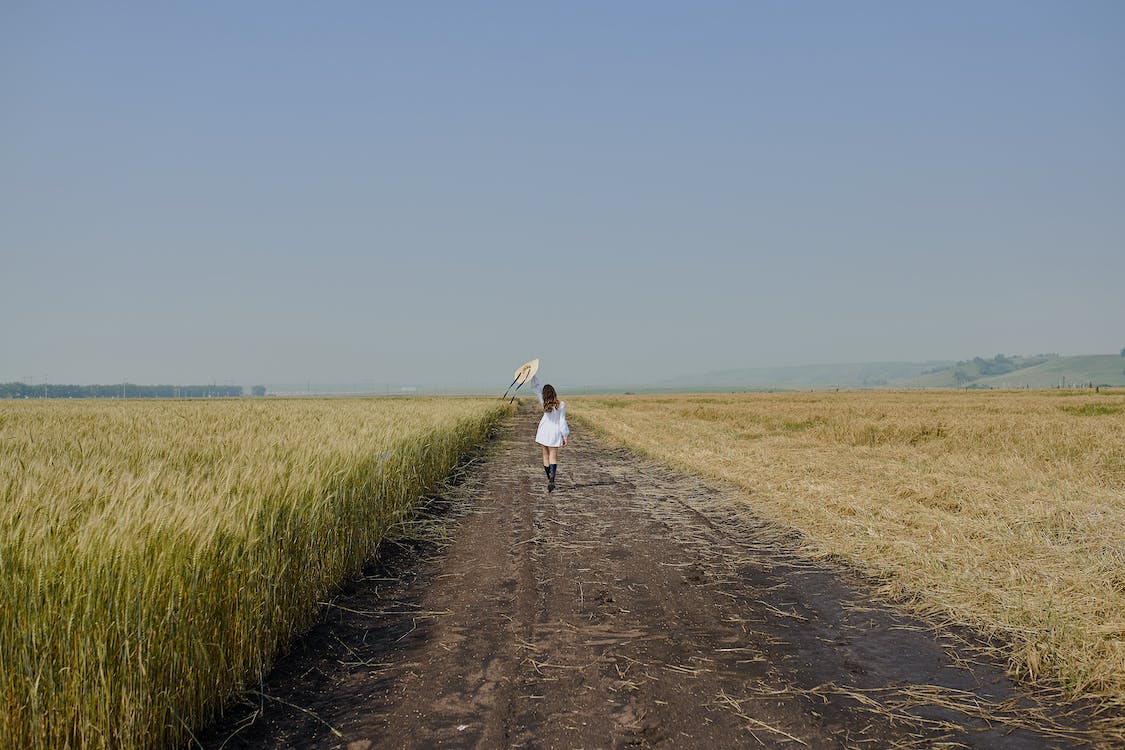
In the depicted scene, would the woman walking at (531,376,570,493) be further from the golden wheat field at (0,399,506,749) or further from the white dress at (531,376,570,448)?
the golden wheat field at (0,399,506,749)

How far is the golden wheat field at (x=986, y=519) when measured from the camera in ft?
18.2

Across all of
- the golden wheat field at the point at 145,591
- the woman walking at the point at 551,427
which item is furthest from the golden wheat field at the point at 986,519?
the golden wheat field at the point at 145,591

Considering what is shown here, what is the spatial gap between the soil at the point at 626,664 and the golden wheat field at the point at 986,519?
0.54 m

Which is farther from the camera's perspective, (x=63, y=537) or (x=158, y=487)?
(x=158, y=487)

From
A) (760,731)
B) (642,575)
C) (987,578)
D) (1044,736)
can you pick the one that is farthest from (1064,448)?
(760,731)

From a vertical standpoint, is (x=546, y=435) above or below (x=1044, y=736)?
above

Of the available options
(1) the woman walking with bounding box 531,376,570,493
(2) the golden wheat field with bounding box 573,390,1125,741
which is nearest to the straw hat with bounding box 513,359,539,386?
(1) the woman walking with bounding box 531,376,570,493

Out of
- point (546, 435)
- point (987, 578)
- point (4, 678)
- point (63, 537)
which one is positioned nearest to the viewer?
point (4, 678)

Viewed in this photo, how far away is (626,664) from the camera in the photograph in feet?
17.1

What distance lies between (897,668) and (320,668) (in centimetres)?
443

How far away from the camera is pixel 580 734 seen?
163 inches

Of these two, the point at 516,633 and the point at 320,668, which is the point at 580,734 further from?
the point at 320,668

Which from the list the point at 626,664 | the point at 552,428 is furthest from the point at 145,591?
the point at 552,428

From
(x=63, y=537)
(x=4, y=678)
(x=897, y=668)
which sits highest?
(x=63, y=537)
